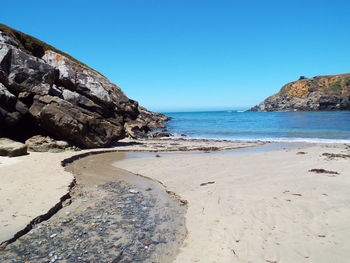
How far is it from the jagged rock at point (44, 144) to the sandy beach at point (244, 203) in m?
2.30

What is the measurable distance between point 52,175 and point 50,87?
33.4 ft

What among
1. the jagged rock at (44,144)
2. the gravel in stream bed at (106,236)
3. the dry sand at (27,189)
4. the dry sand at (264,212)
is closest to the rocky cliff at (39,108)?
the jagged rock at (44,144)

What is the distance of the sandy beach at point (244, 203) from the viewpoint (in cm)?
475

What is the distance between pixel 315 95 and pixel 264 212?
115 m

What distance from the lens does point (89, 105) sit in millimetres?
19875

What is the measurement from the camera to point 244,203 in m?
7.02

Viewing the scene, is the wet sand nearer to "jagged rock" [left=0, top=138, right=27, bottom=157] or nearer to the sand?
the sand

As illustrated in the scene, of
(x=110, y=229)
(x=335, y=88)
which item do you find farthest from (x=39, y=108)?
(x=335, y=88)

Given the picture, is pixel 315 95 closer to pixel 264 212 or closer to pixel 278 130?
pixel 278 130

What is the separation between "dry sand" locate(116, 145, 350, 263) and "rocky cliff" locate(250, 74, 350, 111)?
100226 mm

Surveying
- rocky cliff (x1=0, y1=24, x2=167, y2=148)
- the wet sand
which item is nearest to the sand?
the wet sand

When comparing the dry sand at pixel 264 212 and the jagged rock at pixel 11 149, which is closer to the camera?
the dry sand at pixel 264 212

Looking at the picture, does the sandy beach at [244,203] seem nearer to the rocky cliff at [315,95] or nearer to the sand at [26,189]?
the sand at [26,189]

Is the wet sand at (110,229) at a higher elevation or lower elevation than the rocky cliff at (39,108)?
lower
